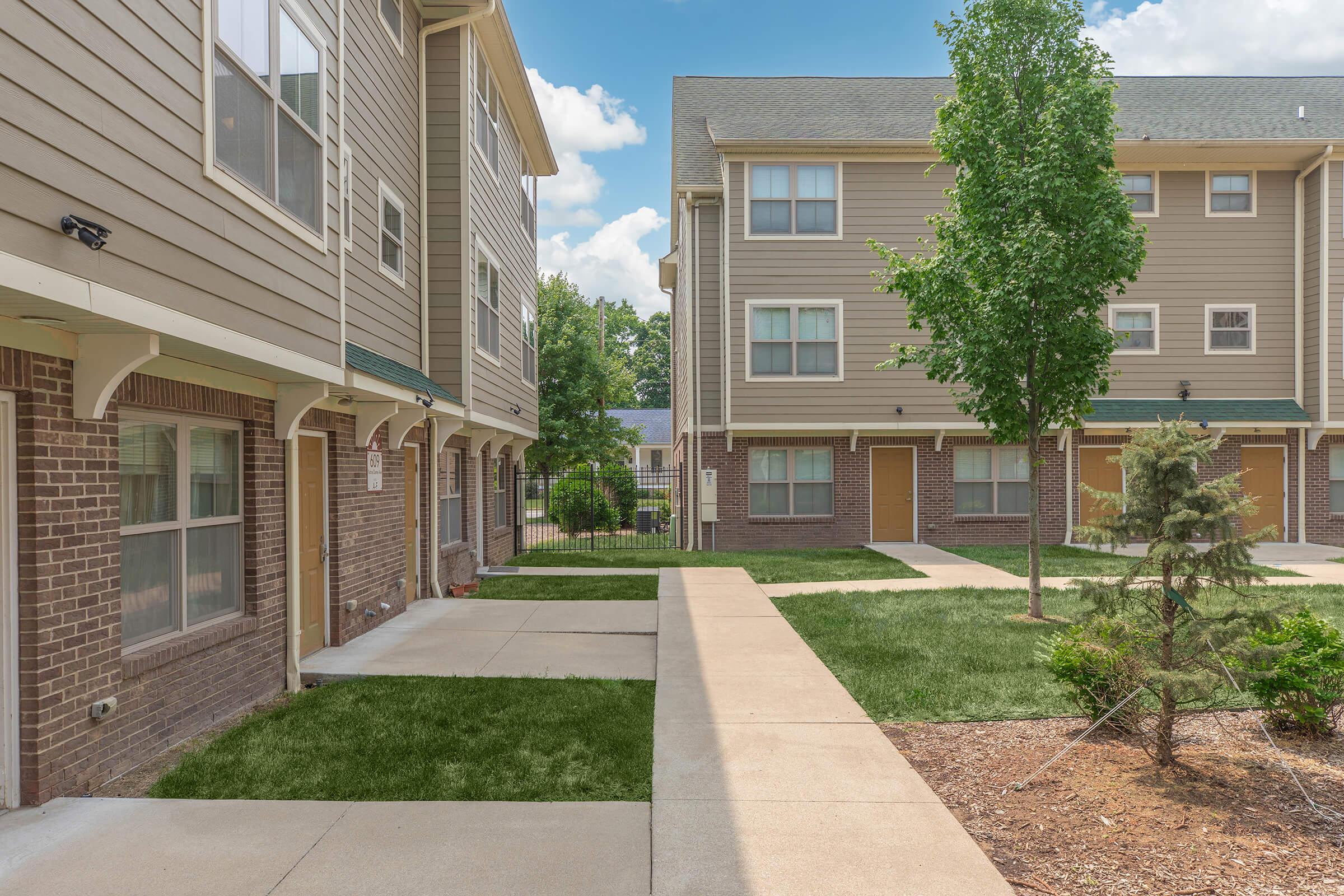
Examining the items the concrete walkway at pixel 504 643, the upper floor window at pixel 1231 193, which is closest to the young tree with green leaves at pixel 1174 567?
the concrete walkway at pixel 504 643

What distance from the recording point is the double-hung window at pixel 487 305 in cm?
1164

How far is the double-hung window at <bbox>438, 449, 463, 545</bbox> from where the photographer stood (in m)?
11.7

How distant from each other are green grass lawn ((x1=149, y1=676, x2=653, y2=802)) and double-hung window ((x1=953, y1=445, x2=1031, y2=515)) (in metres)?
13.3

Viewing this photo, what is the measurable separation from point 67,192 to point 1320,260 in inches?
838

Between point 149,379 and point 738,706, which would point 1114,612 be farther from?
point 149,379

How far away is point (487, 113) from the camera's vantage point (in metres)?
12.4

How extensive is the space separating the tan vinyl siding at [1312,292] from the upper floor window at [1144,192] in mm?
3155

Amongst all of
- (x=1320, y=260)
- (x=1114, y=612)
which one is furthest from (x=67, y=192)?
(x=1320, y=260)

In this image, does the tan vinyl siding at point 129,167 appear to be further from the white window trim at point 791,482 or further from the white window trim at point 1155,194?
the white window trim at point 1155,194

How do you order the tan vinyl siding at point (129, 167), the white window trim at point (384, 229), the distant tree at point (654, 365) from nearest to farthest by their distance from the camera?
the tan vinyl siding at point (129, 167), the white window trim at point (384, 229), the distant tree at point (654, 365)

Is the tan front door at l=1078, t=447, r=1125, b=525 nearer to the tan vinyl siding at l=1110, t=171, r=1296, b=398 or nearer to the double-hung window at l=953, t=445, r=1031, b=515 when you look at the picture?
the double-hung window at l=953, t=445, r=1031, b=515

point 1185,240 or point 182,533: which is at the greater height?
point 1185,240

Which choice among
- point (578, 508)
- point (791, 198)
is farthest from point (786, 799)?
point (578, 508)

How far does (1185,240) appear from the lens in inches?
685
